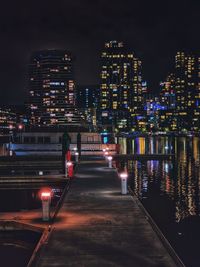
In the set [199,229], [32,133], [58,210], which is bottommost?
[199,229]

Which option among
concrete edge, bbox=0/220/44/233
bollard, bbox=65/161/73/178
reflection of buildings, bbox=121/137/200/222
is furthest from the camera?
bollard, bbox=65/161/73/178

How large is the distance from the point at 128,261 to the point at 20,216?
8.47 m

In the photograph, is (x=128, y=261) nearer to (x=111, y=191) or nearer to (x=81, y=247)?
(x=81, y=247)

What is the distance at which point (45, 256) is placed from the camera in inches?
480

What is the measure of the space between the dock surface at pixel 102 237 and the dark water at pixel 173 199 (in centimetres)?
223

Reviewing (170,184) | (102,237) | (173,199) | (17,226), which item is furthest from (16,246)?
(170,184)

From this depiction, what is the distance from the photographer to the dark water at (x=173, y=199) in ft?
62.9

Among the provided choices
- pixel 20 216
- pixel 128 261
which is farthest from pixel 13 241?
pixel 128 261

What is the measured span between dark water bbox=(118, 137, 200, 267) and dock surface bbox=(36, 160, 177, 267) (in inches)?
87.6

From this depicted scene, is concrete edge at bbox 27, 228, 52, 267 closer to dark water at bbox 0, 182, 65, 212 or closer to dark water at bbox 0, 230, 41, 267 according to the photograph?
dark water at bbox 0, 230, 41, 267

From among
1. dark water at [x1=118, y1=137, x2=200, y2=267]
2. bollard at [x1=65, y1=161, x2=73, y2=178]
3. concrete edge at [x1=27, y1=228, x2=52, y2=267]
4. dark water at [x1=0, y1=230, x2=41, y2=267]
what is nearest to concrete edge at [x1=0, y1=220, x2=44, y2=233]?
dark water at [x1=0, y1=230, x2=41, y2=267]

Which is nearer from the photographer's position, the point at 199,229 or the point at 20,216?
the point at 20,216

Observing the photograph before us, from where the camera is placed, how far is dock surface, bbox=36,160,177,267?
38.8ft

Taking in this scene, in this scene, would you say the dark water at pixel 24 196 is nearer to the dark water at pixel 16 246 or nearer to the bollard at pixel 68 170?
the bollard at pixel 68 170
